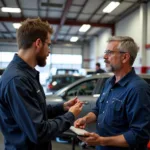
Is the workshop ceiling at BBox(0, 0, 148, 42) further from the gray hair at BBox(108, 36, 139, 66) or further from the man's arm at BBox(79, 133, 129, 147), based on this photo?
the man's arm at BBox(79, 133, 129, 147)

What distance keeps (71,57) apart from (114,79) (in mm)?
18541

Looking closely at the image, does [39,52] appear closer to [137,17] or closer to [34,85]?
[34,85]

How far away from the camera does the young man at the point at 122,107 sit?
1.74 m

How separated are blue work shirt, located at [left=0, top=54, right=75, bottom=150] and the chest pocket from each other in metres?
0.38

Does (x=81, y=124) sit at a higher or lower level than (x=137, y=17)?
lower

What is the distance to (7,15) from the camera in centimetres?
→ 1210

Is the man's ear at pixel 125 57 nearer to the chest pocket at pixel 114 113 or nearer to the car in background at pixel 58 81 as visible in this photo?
the chest pocket at pixel 114 113

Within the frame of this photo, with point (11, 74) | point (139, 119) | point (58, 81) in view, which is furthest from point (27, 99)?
point (58, 81)

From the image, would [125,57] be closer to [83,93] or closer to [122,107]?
[122,107]

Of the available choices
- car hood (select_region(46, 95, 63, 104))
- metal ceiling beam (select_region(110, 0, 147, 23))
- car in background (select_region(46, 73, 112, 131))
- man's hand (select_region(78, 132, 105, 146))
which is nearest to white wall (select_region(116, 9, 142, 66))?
metal ceiling beam (select_region(110, 0, 147, 23))

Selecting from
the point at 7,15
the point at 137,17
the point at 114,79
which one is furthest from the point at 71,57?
the point at 114,79

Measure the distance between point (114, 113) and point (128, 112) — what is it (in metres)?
0.13

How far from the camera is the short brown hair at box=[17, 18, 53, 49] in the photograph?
1.63 meters

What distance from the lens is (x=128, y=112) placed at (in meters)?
1.80
